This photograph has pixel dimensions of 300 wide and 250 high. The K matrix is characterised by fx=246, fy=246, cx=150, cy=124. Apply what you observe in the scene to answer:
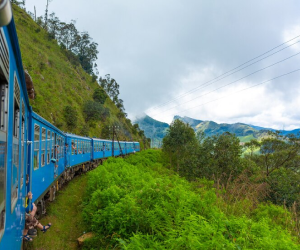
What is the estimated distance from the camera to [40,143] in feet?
21.1

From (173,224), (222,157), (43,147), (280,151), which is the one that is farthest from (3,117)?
(280,151)

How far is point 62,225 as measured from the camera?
752 cm

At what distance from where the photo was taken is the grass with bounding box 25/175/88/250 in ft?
19.9

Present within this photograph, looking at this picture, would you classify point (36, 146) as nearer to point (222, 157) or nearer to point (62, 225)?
point (62, 225)

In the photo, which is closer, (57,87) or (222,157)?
(222,157)

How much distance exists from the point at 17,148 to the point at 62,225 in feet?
17.4

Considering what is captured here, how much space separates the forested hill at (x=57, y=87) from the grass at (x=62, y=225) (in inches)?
793

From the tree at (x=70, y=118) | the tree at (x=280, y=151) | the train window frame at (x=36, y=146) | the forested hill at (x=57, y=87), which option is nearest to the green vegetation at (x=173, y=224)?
the train window frame at (x=36, y=146)

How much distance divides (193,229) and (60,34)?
220ft

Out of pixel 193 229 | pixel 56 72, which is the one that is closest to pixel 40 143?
pixel 193 229

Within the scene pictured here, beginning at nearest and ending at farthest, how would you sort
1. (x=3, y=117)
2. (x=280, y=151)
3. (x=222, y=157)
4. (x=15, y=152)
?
1. (x=3, y=117)
2. (x=15, y=152)
3. (x=222, y=157)
4. (x=280, y=151)

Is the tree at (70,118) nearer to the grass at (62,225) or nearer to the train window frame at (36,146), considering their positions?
the grass at (62,225)

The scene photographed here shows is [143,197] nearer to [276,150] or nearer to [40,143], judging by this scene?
[40,143]

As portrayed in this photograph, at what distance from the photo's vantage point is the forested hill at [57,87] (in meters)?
32.8
